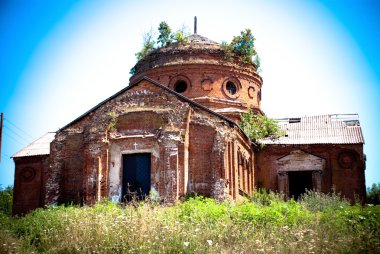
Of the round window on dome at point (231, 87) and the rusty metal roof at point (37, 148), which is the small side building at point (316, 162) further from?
the rusty metal roof at point (37, 148)

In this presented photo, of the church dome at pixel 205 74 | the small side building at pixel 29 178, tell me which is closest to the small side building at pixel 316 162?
the church dome at pixel 205 74

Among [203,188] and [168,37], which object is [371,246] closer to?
[203,188]

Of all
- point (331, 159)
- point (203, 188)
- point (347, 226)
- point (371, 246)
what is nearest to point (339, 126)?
point (331, 159)

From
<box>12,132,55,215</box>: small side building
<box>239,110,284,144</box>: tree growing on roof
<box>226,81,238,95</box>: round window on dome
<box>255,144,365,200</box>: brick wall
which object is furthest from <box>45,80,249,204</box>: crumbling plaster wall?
<box>226,81,238,95</box>: round window on dome

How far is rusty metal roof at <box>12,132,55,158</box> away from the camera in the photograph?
83.4ft

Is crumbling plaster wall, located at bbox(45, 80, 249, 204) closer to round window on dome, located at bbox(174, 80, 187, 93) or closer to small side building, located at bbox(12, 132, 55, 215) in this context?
small side building, located at bbox(12, 132, 55, 215)

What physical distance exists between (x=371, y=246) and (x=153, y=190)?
10269mm

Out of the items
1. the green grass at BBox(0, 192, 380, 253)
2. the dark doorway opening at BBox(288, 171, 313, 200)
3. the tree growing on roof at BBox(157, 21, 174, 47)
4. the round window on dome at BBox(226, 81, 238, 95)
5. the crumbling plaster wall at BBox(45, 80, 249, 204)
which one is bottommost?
the green grass at BBox(0, 192, 380, 253)

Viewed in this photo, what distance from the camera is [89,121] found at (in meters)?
19.8

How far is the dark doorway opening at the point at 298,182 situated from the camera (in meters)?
24.0

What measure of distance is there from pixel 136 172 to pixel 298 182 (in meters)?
9.75

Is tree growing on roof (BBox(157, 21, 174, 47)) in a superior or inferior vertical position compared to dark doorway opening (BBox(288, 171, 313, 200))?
superior

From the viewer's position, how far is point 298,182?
24.2 metres

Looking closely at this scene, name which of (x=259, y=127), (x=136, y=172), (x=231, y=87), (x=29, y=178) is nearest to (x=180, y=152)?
(x=136, y=172)
